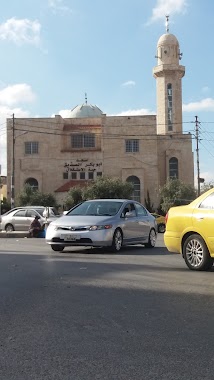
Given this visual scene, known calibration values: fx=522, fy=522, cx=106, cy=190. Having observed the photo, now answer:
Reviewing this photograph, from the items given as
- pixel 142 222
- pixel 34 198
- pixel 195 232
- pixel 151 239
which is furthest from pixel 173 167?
pixel 195 232

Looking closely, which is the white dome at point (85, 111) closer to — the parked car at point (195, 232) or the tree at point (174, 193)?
the tree at point (174, 193)

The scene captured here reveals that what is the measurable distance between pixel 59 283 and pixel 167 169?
64.6m

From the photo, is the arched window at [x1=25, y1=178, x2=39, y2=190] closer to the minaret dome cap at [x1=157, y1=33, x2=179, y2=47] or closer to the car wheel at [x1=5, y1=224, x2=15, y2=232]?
the minaret dome cap at [x1=157, y1=33, x2=179, y2=47]

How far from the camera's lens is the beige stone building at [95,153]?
6931 centimetres

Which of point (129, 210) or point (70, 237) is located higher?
point (129, 210)

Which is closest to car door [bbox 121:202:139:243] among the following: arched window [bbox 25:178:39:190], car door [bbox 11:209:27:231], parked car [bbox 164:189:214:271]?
parked car [bbox 164:189:214:271]

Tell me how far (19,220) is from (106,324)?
22873mm

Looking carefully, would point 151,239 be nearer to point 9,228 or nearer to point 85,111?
point 9,228

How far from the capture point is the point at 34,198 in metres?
62.3

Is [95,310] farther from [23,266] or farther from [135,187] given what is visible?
[135,187]

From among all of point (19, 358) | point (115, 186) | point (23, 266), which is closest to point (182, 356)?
point (19, 358)

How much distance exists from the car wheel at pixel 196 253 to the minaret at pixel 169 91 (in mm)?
65701

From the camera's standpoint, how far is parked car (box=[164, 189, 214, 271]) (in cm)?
931

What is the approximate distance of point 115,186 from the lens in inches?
2318
